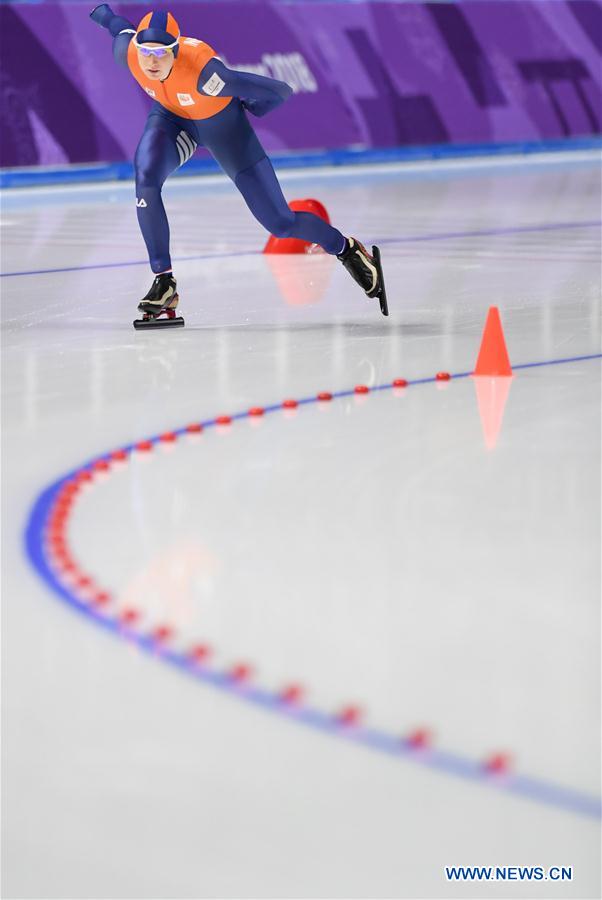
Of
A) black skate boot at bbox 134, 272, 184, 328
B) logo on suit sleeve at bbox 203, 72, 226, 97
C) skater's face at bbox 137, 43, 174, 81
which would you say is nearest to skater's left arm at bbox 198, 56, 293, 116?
logo on suit sleeve at bbox 203, 72, 226, 97

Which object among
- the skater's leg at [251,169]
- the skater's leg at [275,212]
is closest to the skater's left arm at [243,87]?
the skater's leg at [251,169]

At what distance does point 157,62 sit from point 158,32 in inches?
4.6

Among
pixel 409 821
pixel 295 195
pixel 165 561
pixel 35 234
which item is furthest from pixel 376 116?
pixel 409 821

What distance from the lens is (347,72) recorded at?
17688 mm

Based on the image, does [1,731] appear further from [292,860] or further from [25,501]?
[25,501]

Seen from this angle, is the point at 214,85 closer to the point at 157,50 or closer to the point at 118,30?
the point at 157,50

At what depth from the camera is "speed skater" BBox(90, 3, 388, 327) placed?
6.22m

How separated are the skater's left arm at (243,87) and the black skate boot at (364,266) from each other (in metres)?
0.85

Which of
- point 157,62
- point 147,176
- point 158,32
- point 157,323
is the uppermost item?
point 158,32

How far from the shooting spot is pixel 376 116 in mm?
18031

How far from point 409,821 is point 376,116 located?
650 inches

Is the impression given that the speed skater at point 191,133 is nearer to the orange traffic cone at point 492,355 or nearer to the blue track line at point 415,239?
the orange traffic cone at point 492,355

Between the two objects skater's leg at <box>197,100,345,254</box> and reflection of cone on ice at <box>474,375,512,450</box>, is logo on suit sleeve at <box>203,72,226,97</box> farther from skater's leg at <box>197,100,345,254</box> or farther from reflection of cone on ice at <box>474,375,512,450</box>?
reflection of cone on ice at <box>474,375,512,450</box>

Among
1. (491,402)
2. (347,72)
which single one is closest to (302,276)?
(491,402)
